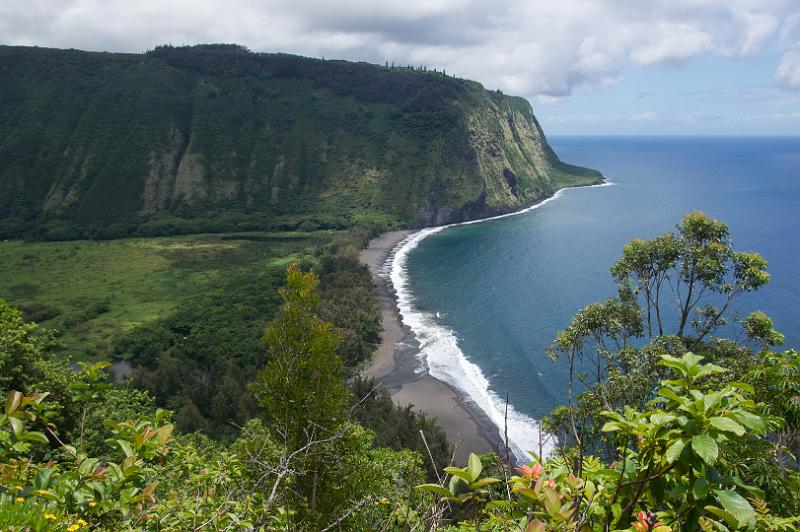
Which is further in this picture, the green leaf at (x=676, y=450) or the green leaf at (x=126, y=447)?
the green leaf at (x=126, y=447)

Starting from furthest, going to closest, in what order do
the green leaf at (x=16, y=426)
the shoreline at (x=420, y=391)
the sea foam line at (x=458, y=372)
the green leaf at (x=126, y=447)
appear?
the shoreline at (x=420, y=391), the sea foam line at (x=458, y=372), the green leaf at (x=126, y=447), the green leaf at (x=16, y=426)

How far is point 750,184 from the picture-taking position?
170 metres

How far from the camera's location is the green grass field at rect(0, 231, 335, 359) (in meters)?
66.0

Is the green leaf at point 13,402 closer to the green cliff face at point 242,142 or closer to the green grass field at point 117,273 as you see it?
the green grass field at point 117,273

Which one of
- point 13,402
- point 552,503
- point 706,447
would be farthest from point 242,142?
point 706,447

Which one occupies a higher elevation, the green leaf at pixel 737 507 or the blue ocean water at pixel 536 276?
the green leaf at pixel 737 507

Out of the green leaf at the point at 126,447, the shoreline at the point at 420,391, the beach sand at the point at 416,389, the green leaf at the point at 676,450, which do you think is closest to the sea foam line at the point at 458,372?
the shoreline at the point at 420,391

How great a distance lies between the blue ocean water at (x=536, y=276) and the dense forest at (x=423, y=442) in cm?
960

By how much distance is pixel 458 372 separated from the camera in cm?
5138

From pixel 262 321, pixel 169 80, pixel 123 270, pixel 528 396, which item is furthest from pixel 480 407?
pixel 169 80

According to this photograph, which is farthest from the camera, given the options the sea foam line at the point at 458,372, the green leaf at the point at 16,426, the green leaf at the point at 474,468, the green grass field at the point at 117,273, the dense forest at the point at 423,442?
the green grass field at the point at 117,273

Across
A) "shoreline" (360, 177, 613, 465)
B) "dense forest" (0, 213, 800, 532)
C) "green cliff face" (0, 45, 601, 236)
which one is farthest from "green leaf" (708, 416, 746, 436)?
"green cliff face" (0, 45, 601, 236)

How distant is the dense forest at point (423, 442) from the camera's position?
3.20 meters

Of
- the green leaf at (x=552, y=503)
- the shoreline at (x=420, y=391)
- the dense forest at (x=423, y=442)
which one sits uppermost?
the green leaf at (x=552, y=503)
